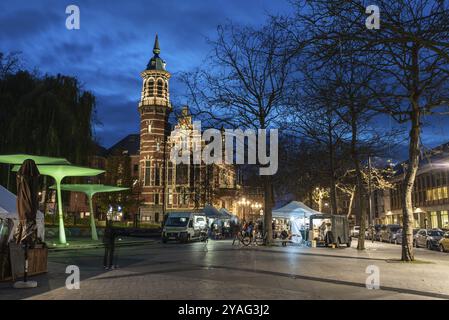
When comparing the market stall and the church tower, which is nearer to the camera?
the market stall

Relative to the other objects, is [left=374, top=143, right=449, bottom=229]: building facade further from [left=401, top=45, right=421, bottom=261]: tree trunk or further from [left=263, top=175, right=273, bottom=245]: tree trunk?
[left=401, top=45, right=421, bottom=261]: tree trunk

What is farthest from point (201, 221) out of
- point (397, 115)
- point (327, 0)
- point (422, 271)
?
point (327, 0)

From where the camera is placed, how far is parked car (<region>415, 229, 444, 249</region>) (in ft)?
106

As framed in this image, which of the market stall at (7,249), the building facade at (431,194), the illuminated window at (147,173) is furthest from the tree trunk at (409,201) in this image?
the illuminated window at (147,173)

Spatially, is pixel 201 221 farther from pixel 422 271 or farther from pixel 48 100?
pixel 422 271

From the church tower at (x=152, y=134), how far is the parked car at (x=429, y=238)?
173 ft

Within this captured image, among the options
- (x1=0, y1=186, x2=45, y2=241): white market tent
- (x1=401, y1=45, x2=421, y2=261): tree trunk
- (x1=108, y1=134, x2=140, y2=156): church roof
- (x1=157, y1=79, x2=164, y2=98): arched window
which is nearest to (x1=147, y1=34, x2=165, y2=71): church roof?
(x1=157, y1=79, x2=164, y2=98): arched window

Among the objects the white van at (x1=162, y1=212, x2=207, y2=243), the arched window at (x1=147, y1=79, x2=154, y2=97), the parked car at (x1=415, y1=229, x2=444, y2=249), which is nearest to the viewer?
the parked car at (x1=415, y1=229, x2=444, y2=249)

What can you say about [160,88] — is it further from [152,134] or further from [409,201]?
[409,201]

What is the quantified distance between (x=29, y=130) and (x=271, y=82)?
51.1 ft

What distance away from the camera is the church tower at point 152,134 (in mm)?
83125

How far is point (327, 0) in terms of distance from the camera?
9992 mm

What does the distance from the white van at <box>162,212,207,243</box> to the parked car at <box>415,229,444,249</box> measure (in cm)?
1792

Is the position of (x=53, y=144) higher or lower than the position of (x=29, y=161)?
higher
